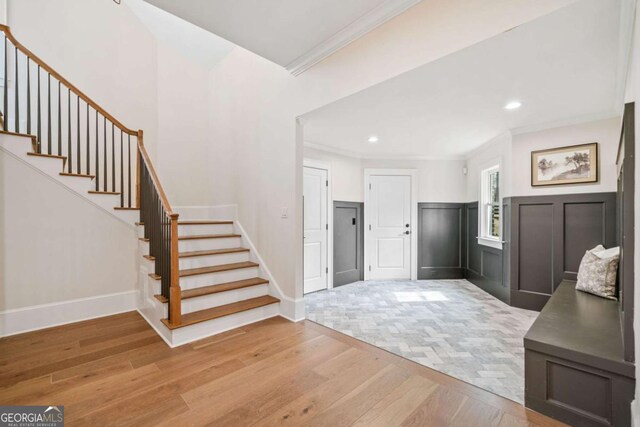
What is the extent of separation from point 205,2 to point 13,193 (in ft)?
8.55

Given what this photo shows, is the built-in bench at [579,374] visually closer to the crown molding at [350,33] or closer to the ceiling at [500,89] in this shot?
the ceiling at [500,89]

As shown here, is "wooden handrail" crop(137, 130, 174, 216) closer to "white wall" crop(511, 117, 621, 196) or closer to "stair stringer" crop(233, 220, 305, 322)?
"stair stringer" crop(233, 220, 305, 322)

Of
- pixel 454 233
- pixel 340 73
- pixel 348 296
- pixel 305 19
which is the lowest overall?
pixel 348 296

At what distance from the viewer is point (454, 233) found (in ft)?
17.2

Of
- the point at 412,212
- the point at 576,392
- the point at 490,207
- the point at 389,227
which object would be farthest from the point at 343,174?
the point at 576,392

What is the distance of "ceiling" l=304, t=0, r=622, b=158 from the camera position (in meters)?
1.77

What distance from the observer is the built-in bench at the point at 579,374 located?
1446mm

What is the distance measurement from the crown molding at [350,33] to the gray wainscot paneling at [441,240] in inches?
138

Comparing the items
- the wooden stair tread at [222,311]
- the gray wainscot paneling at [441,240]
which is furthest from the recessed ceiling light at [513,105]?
the wooden stair tread at [222,311]

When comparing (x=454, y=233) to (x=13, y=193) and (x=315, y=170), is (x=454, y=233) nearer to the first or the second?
(x=315, y=170)

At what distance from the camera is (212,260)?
11.2 ft

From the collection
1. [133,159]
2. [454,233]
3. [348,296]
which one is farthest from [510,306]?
[133,159]

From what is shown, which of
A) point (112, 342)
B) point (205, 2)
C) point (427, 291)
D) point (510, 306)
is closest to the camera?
point (205, 2)

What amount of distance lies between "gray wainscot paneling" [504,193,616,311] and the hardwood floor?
236 centimetres
